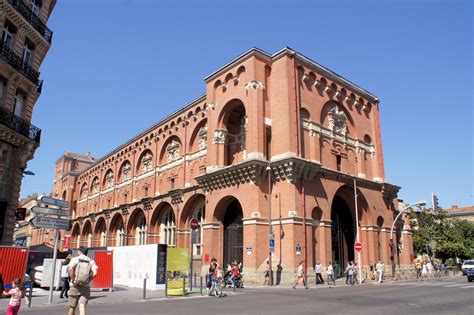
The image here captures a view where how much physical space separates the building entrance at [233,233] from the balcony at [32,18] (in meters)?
17.3

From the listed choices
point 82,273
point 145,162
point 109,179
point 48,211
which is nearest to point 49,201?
point 48,211

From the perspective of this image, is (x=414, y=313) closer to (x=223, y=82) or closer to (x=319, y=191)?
(x=319, y=191)

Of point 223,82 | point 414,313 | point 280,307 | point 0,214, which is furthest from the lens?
point 223,82

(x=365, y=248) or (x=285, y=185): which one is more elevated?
(x=285, y=185)

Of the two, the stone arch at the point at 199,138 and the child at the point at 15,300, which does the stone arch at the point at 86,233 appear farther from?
the child at the point at 15,300

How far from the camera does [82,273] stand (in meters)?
8.11

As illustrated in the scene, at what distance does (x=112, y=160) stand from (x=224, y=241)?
1219 inches

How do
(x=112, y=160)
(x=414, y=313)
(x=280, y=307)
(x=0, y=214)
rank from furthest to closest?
(x=112, y=160), (x=0, y=214), (x=280, y=307), (x=414, y=313)

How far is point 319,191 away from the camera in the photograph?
1078 inches

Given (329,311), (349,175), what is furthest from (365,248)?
(329,311)

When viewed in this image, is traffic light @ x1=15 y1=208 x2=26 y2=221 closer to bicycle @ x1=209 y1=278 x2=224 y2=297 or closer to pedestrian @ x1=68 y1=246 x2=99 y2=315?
bicycle @ x1=209 y1=278 x2=224 y2=297

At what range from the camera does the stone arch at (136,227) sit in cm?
4403

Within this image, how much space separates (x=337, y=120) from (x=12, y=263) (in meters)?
25.8

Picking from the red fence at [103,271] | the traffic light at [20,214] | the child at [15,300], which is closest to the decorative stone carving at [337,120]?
the red fence at [103,271]
